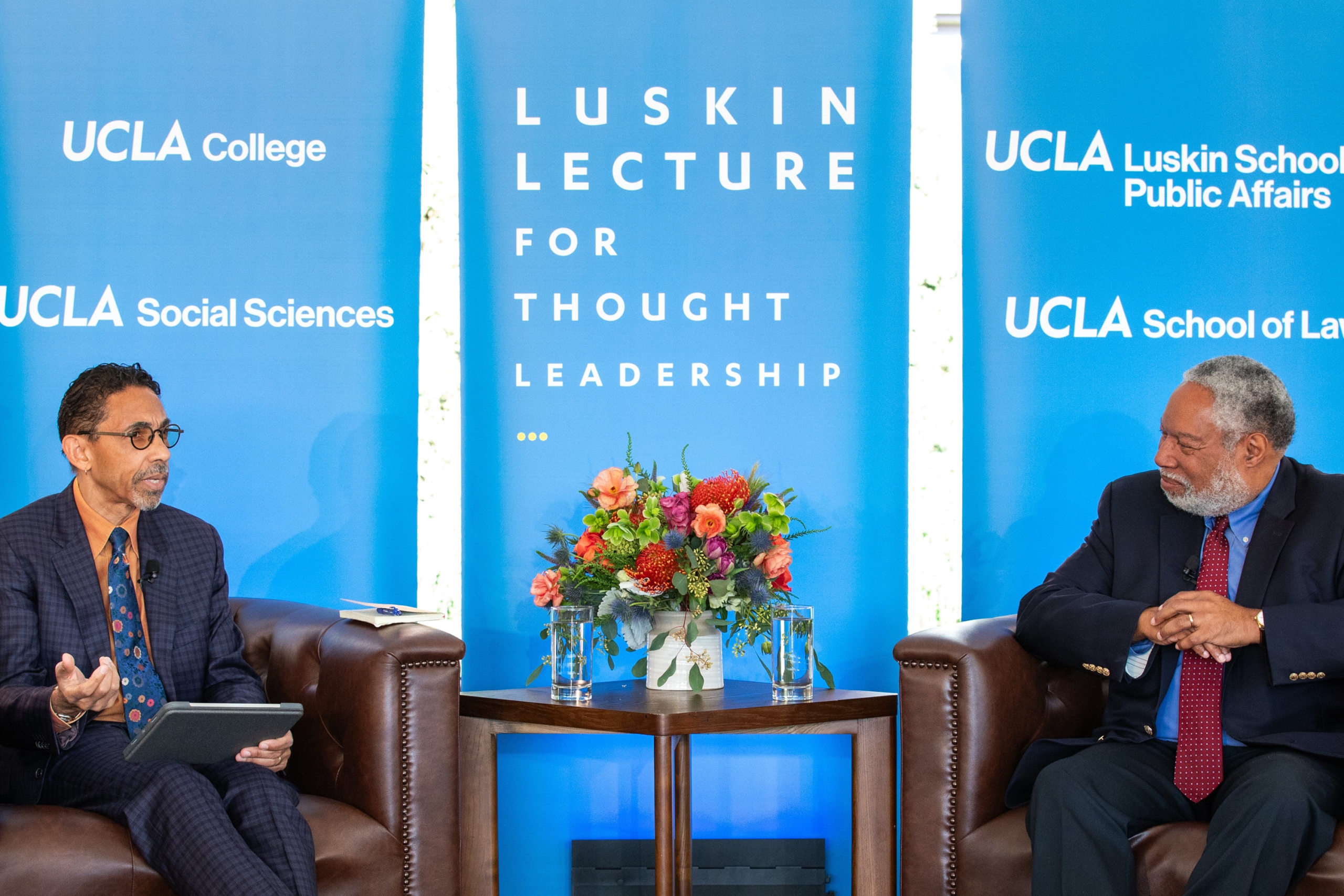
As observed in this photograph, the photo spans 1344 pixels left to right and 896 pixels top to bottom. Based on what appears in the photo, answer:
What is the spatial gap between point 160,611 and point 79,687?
1.30 feet

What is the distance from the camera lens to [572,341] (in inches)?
133

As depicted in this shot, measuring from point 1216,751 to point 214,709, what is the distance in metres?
1.96

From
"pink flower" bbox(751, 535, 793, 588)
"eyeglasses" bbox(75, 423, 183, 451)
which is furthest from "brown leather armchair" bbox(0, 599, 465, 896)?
"pink flower" bbox(751, 535, 793, 588)

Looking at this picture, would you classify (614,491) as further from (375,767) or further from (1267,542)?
(1267,542)

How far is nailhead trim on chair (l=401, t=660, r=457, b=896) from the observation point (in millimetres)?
2496

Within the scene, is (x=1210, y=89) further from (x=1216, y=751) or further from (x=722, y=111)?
(x=1216, y=751)

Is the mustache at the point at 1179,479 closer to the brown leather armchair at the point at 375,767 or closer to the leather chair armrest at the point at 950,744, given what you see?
the leather chair armrest at the point at 950,744

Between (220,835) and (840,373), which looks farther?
(840,373)

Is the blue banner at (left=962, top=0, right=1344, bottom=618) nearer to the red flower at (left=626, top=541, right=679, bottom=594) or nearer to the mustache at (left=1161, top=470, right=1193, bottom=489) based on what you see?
the mustache at (left=1161, top=470, right=1193, bottom=489)

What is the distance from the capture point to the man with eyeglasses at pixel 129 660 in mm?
2213

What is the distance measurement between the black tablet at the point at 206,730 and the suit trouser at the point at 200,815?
0.13 feet

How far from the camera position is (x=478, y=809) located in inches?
109

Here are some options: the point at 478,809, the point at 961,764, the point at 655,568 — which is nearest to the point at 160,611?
the point at 478,809

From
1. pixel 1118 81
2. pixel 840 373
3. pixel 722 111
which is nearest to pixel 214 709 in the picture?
pixel 840 373
